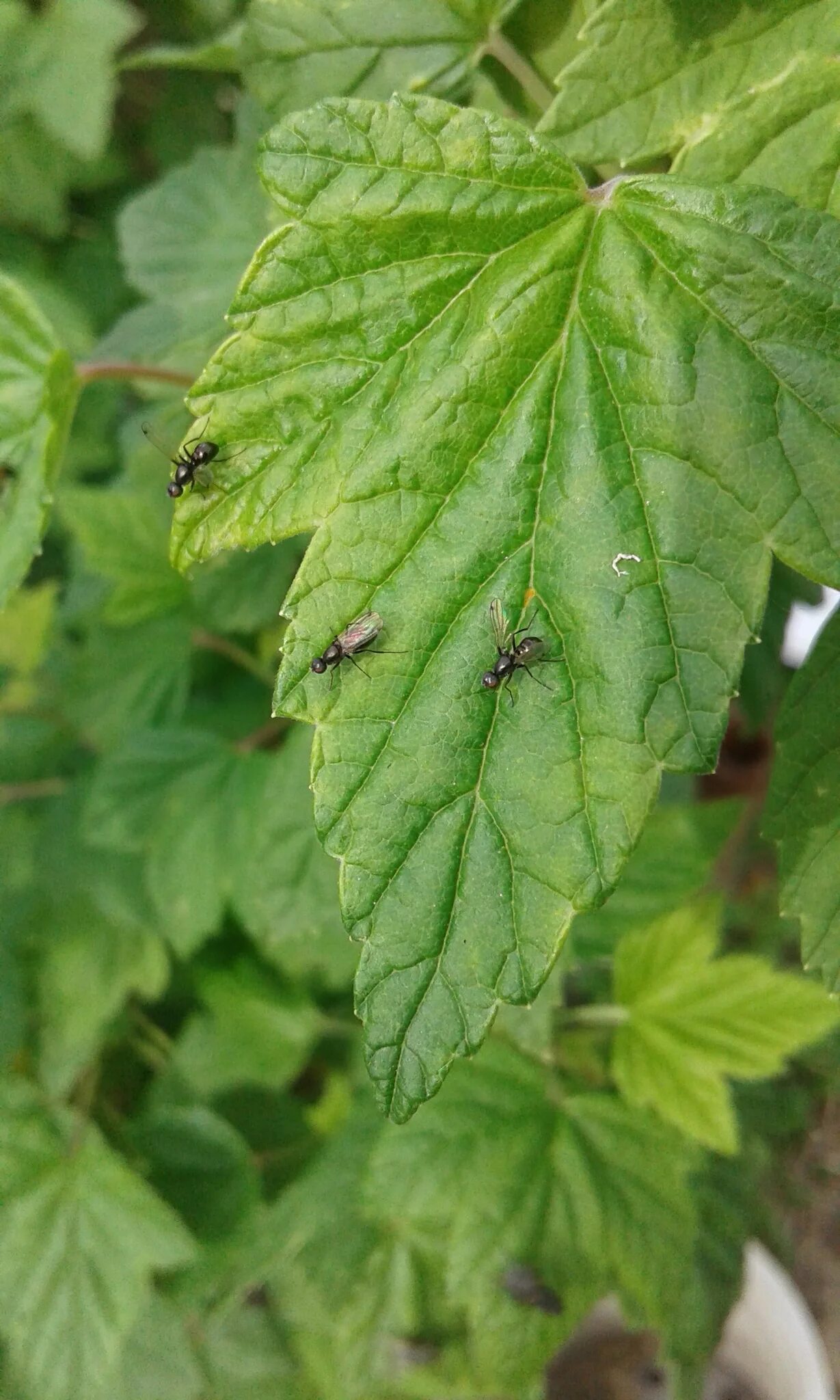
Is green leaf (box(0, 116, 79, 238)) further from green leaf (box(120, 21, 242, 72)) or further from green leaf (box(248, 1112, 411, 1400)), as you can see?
green leaf (box(248, 1112, 411, 1400))

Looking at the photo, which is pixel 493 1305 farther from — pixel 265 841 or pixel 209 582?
pixel 209 582

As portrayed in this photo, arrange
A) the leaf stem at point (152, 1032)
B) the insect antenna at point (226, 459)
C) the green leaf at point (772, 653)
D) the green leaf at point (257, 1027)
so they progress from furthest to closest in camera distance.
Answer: the leaf stem at point (152, 1032), the green leaf at point (257, 1027), the green leaf at point (772, 653), the insect antenna at point (226, 459)

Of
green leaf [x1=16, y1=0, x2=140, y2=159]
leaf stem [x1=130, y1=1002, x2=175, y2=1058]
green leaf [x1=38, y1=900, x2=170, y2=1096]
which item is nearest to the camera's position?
green leaf [x1=38, y1=900, x2=170, y2=1096]

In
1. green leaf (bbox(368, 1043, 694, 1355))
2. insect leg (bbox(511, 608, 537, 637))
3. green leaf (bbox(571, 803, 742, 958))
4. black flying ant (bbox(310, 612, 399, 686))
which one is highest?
black flying ant (bbox(310, 612, 399, 686))

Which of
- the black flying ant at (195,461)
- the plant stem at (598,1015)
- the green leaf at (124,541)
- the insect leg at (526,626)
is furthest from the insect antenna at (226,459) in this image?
the plant stem at (598,1015)

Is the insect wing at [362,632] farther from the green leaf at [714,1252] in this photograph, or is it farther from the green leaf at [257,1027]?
the green leaf at [257,1027]

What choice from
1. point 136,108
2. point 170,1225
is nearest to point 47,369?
point 170,1225

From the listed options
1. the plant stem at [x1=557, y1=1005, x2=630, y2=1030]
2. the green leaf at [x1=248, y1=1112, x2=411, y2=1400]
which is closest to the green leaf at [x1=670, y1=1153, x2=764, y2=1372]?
the plant stem at [x1=557, y1=1005, x2=630, y2=1030]
